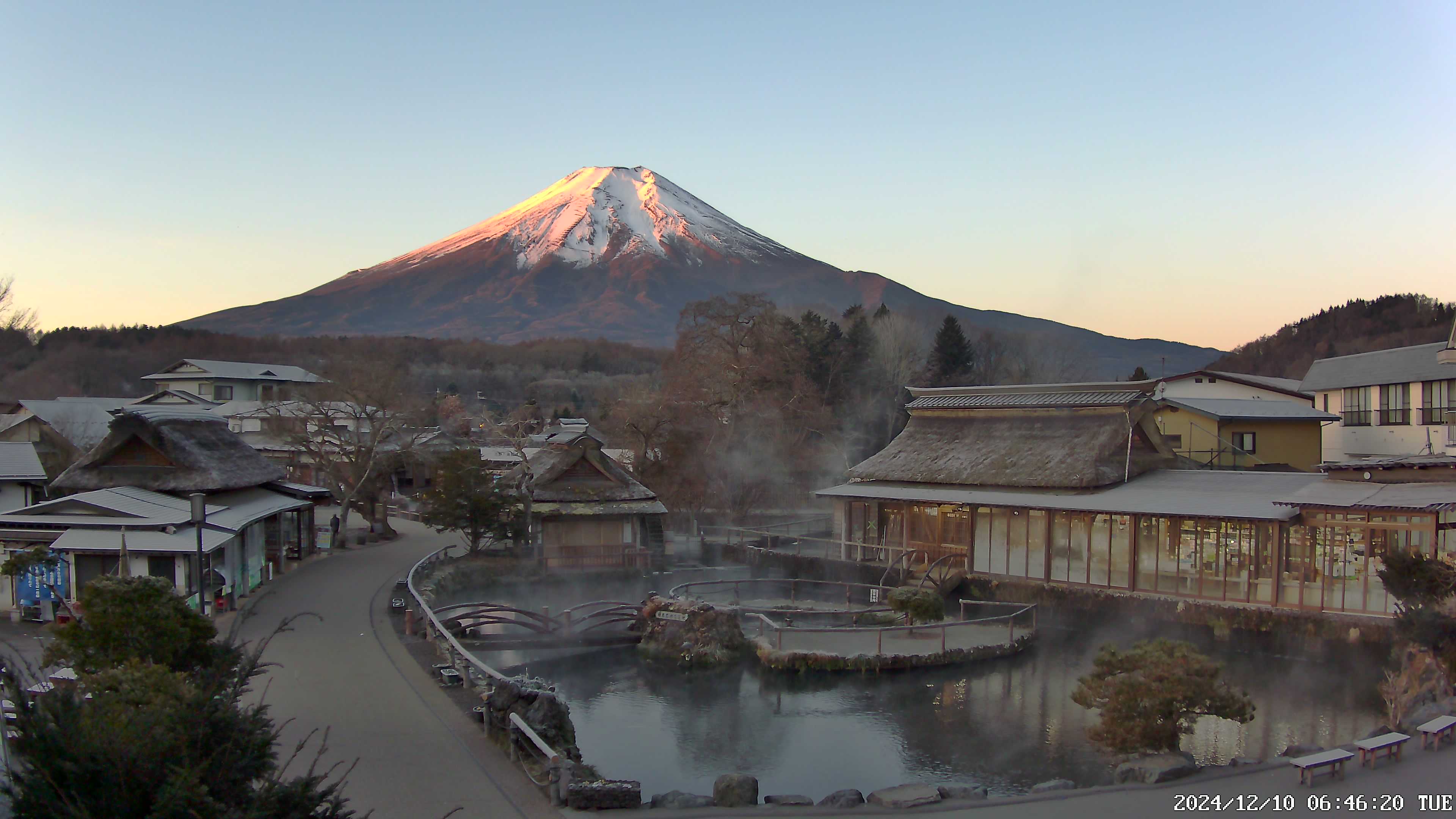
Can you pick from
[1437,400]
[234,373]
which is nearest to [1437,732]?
[1437,400]

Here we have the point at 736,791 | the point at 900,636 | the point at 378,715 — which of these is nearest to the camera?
the point at 736,791

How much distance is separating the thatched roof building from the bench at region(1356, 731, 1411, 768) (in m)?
11.6

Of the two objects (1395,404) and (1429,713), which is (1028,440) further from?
(1395,404)

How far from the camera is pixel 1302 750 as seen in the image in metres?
9.70

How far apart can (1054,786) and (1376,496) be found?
10121 mm

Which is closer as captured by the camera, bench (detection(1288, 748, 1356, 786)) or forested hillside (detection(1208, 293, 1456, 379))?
bench (detection(1288, 748, 1356, 786))

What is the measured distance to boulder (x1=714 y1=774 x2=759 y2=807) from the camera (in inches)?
345

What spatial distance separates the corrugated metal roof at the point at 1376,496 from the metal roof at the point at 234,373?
54.2m

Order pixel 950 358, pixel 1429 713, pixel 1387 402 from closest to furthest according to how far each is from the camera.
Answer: pixel 1429 713
pixel 1387 402
pixel 950 358

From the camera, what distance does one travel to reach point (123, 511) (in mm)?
16141

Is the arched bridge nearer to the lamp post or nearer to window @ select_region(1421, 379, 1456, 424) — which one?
the lamp post

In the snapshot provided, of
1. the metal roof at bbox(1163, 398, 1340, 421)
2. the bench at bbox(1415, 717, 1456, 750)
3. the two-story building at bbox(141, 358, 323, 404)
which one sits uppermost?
the two-story building at bbox(141, 358, 323, 404)

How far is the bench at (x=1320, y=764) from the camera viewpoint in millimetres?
8062

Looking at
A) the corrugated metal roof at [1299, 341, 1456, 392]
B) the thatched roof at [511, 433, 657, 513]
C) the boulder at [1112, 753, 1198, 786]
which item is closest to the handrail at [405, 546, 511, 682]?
the thatched roof at [511, 433, 657, 513]
